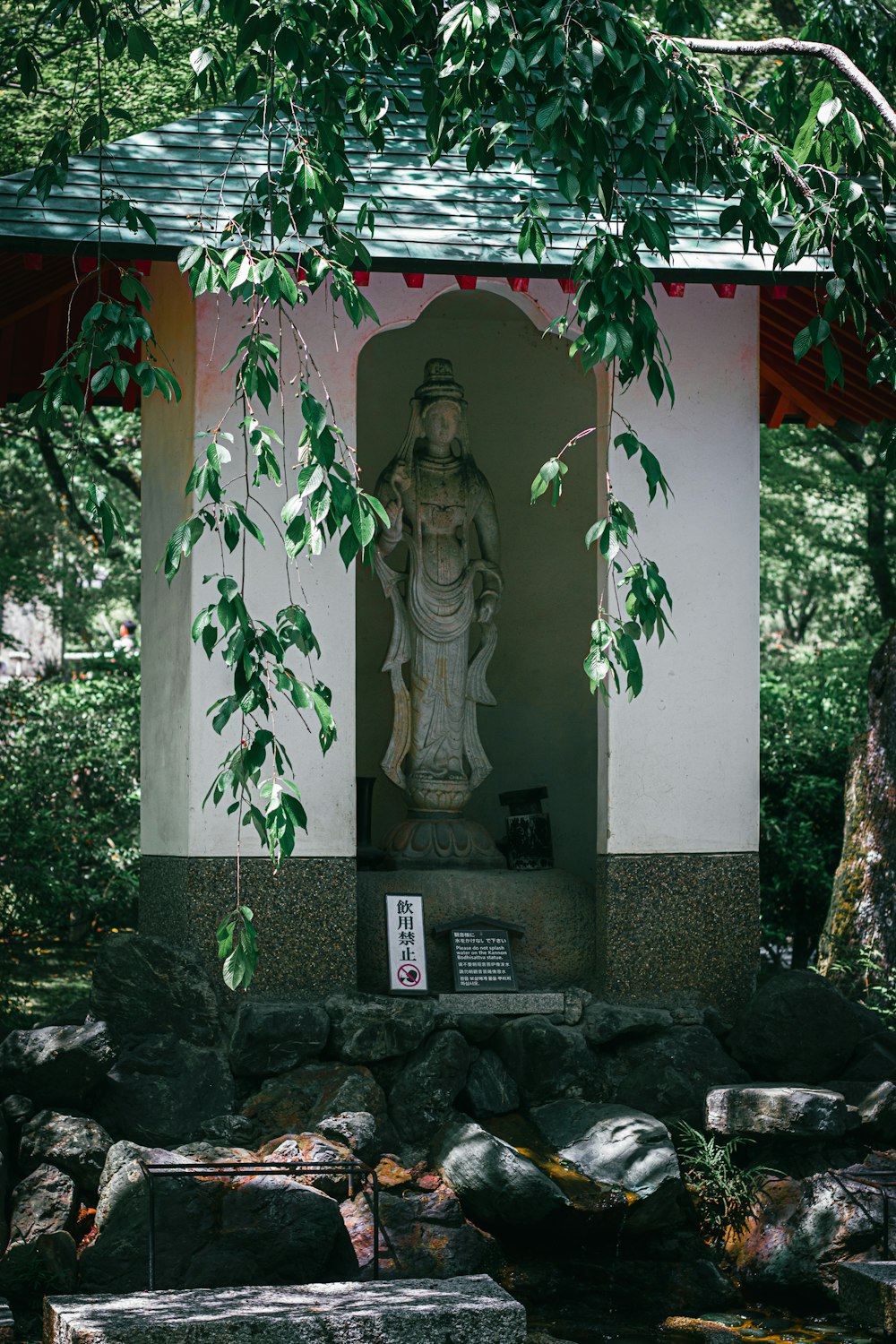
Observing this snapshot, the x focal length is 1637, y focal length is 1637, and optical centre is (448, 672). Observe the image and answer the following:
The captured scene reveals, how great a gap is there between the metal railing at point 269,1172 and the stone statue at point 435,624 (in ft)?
8.19

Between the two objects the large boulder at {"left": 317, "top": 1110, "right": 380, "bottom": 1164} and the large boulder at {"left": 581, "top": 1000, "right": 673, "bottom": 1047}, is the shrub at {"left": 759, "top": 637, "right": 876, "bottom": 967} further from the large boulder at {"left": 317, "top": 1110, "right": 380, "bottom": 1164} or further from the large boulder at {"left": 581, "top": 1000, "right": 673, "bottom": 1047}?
the large boulder at {"left": 317, "top": 1110, "right": 380, "bottom": 1164}

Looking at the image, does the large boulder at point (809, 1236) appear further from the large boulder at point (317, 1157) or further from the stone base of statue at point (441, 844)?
the stone base of statue at point (441, 844)

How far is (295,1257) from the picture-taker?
649 centimetres

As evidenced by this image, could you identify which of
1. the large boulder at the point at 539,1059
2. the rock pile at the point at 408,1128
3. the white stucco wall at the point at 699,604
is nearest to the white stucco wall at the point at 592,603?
the white stucco wall at the point at 699,604

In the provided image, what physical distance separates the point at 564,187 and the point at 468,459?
377 cm

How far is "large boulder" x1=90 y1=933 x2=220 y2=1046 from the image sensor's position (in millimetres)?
7590

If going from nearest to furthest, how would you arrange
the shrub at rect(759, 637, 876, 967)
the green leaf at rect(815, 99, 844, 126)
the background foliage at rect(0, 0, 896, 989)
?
1. the background foliage at rect(0, 0, 896, 989)
2. the green leaf at rect(815, 99, 844, 126)
3. the shrub at rect(759, 637, 876, 967)

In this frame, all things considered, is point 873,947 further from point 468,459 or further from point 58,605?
point 58,605

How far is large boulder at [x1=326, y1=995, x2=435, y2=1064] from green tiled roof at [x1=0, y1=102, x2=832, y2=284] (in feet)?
11.6

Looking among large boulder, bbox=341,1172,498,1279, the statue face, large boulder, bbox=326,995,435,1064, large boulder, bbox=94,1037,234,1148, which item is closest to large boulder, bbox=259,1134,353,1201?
large boulder, bbox=341,1172,498,1279

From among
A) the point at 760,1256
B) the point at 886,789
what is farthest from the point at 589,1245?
the point at 886,789

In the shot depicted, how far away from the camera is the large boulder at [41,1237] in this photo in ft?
21.3

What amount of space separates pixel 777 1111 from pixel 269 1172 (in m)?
2.48

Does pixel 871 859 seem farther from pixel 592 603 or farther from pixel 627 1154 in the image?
pixel 627 1154
